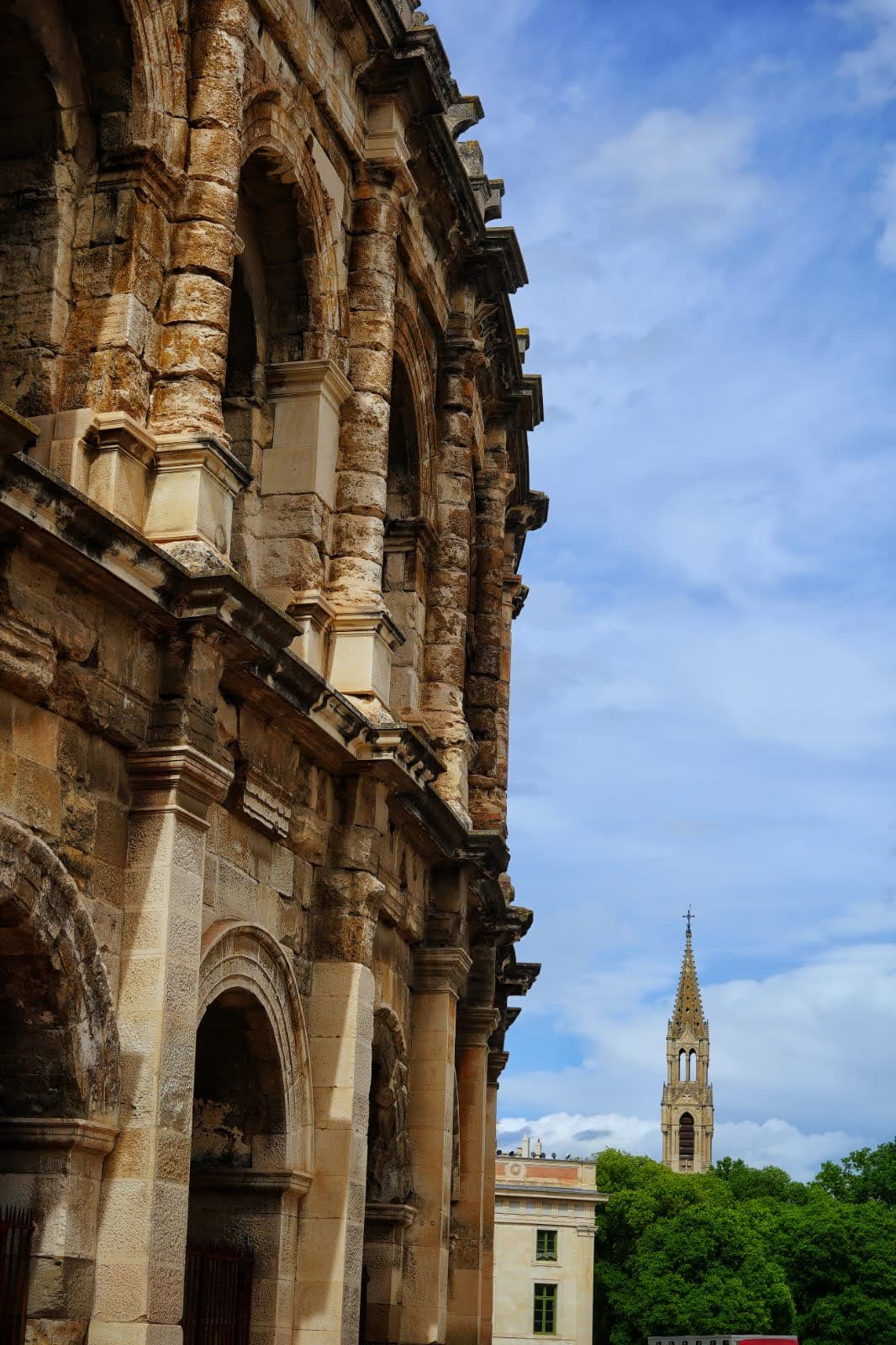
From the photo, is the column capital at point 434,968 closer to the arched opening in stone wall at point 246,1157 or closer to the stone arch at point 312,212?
the arched opening in stone wall at point 246,1157

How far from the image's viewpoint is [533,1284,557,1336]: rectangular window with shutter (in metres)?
58.9

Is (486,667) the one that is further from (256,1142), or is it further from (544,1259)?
(544,1259)

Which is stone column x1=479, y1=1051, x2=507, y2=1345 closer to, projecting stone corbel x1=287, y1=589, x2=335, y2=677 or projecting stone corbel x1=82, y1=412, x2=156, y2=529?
projecting stone corbel x1=287, y1=589, x2=335, y2=677

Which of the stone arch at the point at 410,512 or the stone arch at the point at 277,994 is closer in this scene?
the stone arch at the point at 277,994

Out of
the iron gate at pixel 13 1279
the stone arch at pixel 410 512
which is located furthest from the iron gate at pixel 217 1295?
the stone arch at pixel 410 512

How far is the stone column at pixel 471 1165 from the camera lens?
18.9m

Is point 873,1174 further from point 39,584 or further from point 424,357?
point 39,584

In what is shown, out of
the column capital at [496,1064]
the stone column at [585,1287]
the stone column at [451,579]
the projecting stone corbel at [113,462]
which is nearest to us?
the projecting stone corbel at [113,462]

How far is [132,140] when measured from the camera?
38.9 ft

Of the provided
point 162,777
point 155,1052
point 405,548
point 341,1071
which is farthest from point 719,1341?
point 162,777

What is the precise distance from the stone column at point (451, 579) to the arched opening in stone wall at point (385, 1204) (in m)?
2.80

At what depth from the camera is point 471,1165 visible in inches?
763

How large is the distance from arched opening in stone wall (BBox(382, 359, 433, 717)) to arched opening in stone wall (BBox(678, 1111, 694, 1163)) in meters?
106

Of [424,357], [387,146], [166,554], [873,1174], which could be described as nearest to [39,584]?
[166,554]
